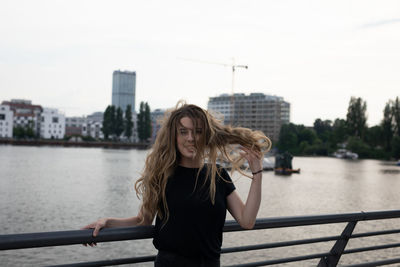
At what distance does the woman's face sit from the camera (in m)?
2.27

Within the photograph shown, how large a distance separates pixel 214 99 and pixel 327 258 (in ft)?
635

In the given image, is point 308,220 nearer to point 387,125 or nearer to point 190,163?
point 190,163

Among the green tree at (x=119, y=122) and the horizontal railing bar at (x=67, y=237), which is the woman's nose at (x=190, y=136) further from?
the green tree at (x=119, y=122)

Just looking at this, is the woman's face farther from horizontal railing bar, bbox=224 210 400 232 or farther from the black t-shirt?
horizontal railing bar, bbox=224 210 400 232

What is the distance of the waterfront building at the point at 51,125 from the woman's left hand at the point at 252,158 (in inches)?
5799

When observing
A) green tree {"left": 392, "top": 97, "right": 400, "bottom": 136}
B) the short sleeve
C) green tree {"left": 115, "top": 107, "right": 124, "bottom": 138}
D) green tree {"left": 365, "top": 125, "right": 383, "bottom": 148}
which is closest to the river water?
the short sleeve

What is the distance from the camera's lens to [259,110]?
18438cm

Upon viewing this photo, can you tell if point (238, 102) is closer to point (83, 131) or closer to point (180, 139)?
point (83, 131)

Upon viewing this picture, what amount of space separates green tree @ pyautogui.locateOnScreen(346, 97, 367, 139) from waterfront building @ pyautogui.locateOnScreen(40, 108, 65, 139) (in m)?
88.7

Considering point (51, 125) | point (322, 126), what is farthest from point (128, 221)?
point (322, 126)

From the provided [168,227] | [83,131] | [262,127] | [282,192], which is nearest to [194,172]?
[168,227]

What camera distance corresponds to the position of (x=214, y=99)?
643 feet

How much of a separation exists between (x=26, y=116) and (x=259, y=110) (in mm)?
90467

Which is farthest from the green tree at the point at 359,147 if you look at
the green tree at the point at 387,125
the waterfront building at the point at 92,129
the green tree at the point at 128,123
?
the waterfront building at the point at 92,129
